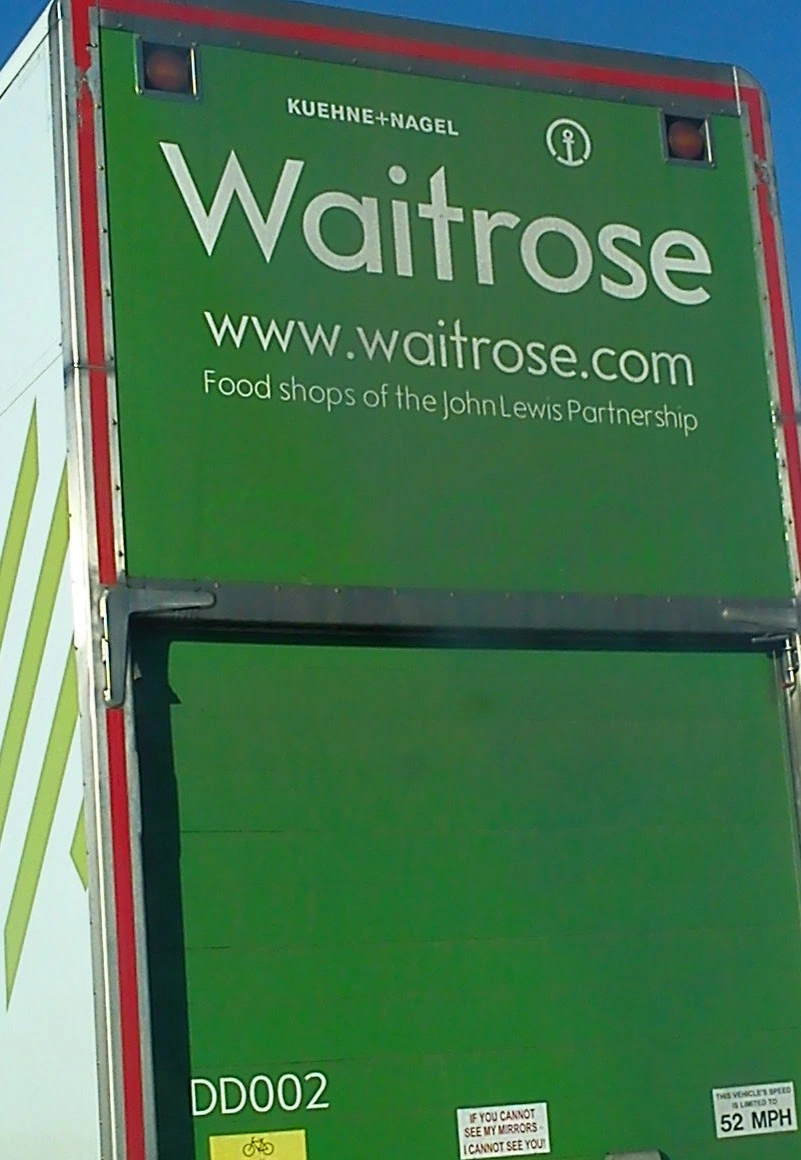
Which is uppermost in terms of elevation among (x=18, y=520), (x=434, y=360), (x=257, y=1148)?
(x=434, y=360)

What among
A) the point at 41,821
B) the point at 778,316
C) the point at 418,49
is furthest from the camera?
the point at 778,316

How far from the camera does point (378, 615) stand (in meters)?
4.71

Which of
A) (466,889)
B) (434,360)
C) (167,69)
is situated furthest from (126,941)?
(167,69)

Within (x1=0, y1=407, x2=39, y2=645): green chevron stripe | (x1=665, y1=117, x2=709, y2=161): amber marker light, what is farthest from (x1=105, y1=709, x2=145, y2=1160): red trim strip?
(x1=665, y1=117, x2=709, y2=161): amber marker light

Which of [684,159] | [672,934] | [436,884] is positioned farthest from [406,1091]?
[684,159]

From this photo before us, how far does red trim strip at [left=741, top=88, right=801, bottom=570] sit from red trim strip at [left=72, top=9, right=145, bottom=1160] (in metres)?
1.82

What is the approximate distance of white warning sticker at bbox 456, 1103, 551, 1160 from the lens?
14.9 feet

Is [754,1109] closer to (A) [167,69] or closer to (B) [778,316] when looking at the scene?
(B) [778,316]

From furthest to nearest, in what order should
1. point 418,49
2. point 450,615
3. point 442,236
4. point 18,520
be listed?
point 418,49, point 442,236, point 18,520, point 450,615

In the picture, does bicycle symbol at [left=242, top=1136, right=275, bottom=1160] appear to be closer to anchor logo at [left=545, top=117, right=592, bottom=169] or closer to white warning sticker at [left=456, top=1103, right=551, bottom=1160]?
white warning sticker at [left=456, top=1103, right=551, bottom=1160]

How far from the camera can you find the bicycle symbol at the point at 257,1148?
4.33 meters

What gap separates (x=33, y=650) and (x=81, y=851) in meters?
0.62

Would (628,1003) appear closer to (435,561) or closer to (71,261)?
(435,561)

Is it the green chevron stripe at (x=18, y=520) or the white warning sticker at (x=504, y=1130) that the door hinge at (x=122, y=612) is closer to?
the green chevron stripe at (x=18, y=520)
